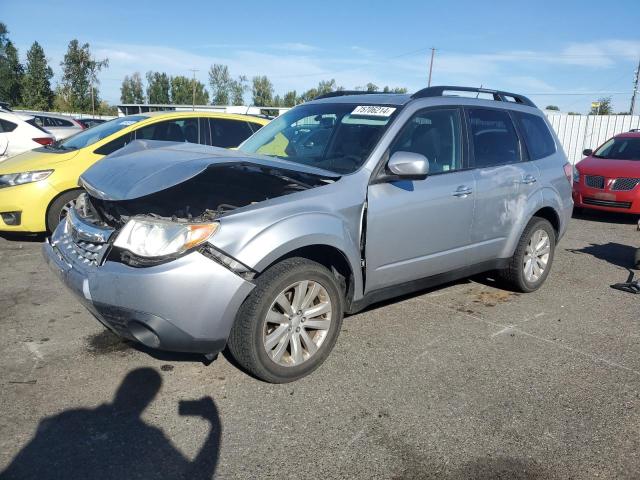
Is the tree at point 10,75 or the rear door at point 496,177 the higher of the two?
the tree at point 10,75

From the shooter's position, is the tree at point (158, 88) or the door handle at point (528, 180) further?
the tree at point (158, 88)

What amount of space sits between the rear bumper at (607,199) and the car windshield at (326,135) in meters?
6.87

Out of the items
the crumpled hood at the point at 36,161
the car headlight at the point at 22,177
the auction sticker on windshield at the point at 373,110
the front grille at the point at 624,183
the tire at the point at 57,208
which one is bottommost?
the tire at the point at 57,208

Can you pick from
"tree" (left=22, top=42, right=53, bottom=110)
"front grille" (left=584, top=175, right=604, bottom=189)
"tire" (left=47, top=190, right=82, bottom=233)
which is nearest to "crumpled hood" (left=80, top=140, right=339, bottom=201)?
"tire" (left=47, top=190, right=82, bottom=233)

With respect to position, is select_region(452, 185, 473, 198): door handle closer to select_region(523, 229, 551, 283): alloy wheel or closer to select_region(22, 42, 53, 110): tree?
select_region(523, 229, 551, 283): alloy wheel

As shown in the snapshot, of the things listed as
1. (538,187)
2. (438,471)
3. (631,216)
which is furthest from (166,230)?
(631,216)

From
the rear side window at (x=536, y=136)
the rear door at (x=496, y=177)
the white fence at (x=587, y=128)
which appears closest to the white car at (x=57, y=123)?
the rear side window at (x=536, y=136)

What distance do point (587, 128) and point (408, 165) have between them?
66.2ft

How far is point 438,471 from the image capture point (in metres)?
2.57

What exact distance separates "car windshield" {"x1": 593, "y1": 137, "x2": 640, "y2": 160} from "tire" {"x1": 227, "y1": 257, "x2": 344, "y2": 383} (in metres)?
9.01

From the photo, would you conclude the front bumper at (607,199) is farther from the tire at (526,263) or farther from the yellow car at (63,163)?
the yellow car at (63,163)

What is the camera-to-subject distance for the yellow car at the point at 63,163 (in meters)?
6.23

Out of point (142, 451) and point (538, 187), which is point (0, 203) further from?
point (538, 187)

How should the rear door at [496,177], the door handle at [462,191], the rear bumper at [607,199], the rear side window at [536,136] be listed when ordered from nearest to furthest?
the door handle at [462,191]
the rear door at [496,177]
the rear side window at [536,136]
the rear bumper at [607,199]
